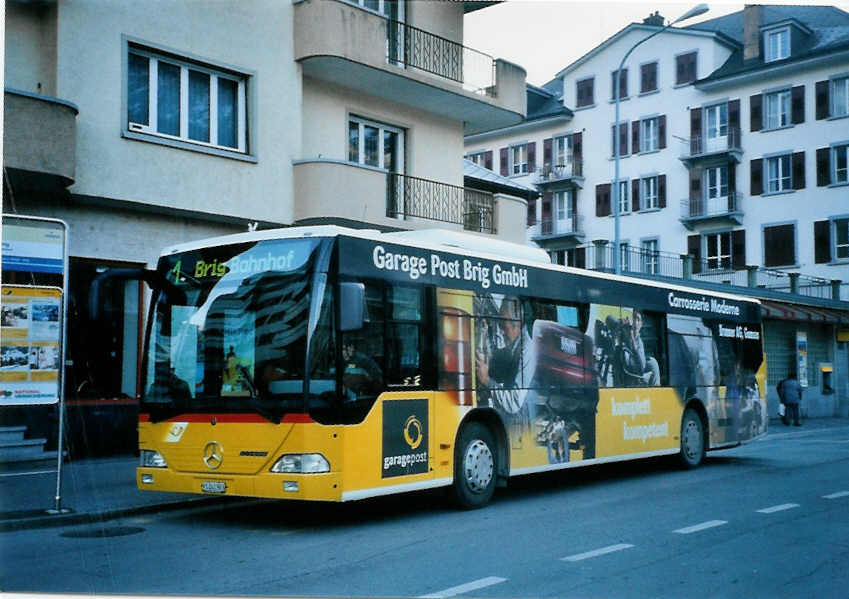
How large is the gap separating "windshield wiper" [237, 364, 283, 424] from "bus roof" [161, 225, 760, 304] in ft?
4.26

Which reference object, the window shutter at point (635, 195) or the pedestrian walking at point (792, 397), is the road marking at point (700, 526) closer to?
the pedestrian walking at point (792, 397)

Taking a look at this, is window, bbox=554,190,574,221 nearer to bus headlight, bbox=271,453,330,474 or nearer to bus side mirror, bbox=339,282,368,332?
bus side mirror, bbox=339,282,368,332

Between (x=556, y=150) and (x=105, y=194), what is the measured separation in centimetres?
4133

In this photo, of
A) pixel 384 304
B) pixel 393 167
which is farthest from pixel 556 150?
pixel 384 304

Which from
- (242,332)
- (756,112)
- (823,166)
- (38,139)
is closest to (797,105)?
(756,112)

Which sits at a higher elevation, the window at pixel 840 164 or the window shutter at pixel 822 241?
the window at pixel 840 164

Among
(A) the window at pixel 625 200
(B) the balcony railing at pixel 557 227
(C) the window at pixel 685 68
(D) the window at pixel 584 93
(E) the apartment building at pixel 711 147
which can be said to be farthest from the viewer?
(B) the balcony railing at pixel 557 227

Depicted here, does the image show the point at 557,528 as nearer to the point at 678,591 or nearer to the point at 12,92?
the point at 678,591

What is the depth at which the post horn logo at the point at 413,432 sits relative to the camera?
10.3 meters

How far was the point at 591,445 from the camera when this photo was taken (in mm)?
13445

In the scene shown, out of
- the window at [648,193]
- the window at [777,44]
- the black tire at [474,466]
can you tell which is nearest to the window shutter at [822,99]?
the window at [777,44]

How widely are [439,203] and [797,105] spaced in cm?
3101

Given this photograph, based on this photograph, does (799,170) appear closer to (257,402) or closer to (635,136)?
(635,136)

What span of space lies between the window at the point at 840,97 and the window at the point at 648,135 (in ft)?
30.2
